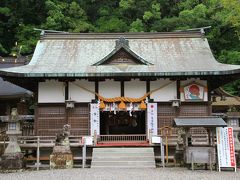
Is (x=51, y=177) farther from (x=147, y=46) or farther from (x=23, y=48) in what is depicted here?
(x=23, y=48)

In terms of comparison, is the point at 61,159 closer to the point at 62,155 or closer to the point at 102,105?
the point at 62,155

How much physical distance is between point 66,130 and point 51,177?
3679 mm

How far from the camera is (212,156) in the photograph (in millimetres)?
14180

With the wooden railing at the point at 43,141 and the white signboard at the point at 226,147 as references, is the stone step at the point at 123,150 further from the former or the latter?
the white signboard at the point at 226,147

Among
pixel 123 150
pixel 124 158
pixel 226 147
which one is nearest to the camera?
pixel 226 147

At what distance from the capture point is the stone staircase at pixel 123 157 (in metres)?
15.2

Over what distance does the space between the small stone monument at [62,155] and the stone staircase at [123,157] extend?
112cm

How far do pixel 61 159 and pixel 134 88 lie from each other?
5.97 metres

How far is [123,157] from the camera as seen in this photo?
15.8 meters

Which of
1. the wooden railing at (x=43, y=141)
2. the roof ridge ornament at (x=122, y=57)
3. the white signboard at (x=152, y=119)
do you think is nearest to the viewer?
the wooden railing at (x=43, y=141)

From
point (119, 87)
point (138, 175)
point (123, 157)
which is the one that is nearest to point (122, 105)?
point (119, 87)

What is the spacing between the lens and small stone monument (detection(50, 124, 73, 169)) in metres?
15.2

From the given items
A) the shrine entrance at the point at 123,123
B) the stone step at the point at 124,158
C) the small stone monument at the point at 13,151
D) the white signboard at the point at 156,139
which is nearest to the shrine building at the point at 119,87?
the white signboard at the point at 156,139

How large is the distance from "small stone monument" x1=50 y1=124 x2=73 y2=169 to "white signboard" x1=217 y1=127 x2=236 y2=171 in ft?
21.2
